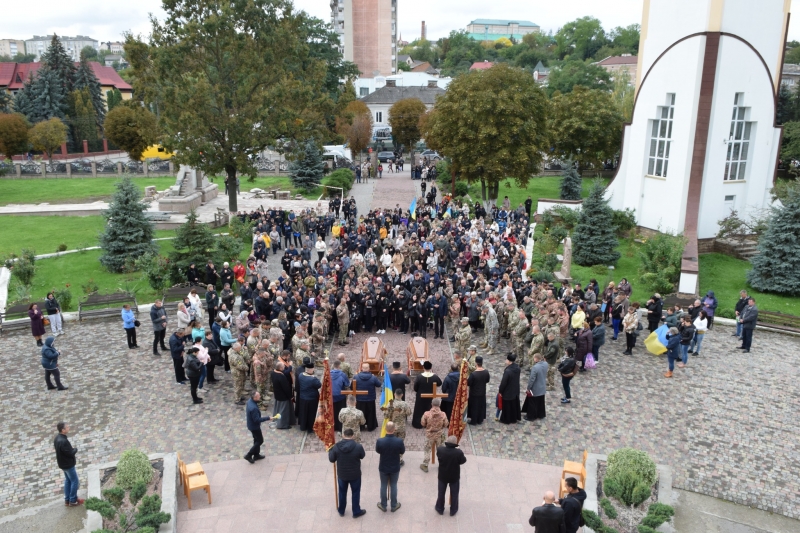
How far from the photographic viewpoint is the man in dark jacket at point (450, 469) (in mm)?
8531

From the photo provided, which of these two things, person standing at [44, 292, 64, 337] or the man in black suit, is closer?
the man in black suit

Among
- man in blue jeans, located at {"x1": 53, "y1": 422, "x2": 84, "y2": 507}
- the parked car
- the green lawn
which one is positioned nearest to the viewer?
man in blue jeans, located at {"x1": 53, "y1": 422, "x2": 84, "y2": 507}

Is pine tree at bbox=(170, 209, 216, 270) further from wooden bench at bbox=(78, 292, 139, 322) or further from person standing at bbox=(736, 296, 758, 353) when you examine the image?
person standing at bbox=(736, 296, 758, 353)

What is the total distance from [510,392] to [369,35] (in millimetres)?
93639

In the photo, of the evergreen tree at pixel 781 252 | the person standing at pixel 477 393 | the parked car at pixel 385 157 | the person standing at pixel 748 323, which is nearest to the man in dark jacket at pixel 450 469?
the person standing at pixel 477 393

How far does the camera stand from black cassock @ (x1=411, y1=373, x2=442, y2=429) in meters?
11.2

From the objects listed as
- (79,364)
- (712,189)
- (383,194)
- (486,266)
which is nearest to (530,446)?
(486,266)

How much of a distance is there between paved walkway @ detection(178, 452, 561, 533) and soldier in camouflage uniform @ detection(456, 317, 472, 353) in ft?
13.5

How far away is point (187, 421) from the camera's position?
12.2 metres

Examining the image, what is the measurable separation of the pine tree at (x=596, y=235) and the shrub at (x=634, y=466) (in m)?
16.3

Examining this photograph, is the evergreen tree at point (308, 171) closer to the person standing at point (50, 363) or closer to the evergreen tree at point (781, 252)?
the evergreen tree at point (781, 252)

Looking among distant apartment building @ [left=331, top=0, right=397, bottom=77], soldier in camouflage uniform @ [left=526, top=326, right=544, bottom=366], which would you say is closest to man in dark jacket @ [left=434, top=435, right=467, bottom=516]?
soldier in camouflage uniform @ [left=526, top=326, right=544, bottom=366]

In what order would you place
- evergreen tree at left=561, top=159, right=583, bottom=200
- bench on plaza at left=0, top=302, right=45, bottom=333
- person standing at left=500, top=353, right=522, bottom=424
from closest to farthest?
person standing at left=500, top=353, right=522, bottom=424
bench on plaza at left=0, top=302, right=45, bottom=333
evergreen tree at left=561, top=159, right=583, bottom=200

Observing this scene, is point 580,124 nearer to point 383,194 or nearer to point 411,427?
point 383,194
